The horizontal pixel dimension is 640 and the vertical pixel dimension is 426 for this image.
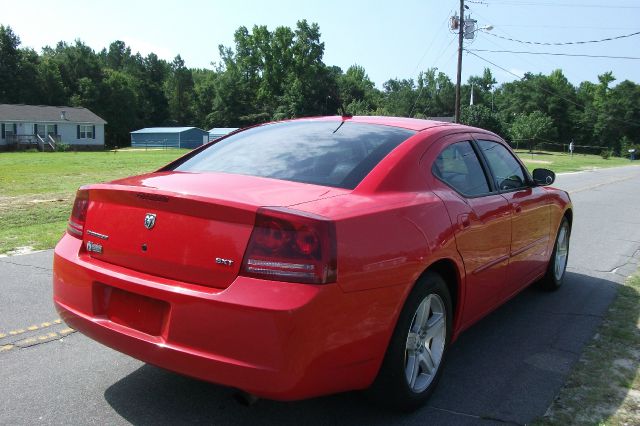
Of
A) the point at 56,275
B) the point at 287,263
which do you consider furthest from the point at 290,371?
the point at 56,275

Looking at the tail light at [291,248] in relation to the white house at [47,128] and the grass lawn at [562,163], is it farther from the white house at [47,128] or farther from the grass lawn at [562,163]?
the white house at [47,128]

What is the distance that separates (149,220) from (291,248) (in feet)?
2.64

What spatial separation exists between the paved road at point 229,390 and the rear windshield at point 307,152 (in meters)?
1.29

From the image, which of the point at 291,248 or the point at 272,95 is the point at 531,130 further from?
the point at 291,248

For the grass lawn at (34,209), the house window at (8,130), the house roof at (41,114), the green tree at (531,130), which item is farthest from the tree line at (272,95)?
the grass lawn at (34,209)

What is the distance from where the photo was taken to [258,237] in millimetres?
2545

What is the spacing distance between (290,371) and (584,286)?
4.69 metres

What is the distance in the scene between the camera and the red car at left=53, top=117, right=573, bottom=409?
8.10 ft

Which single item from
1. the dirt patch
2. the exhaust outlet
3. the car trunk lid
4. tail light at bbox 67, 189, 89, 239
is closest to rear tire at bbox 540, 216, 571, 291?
the car trunk lid

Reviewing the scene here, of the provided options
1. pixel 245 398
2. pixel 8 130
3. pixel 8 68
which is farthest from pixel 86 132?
pixel 245 398

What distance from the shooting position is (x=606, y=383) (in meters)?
3.54

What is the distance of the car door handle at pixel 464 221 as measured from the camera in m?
3.46

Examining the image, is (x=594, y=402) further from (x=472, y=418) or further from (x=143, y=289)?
(x=143, y=289)

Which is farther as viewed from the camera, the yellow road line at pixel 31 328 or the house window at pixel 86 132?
the house window at pixel 86 132
